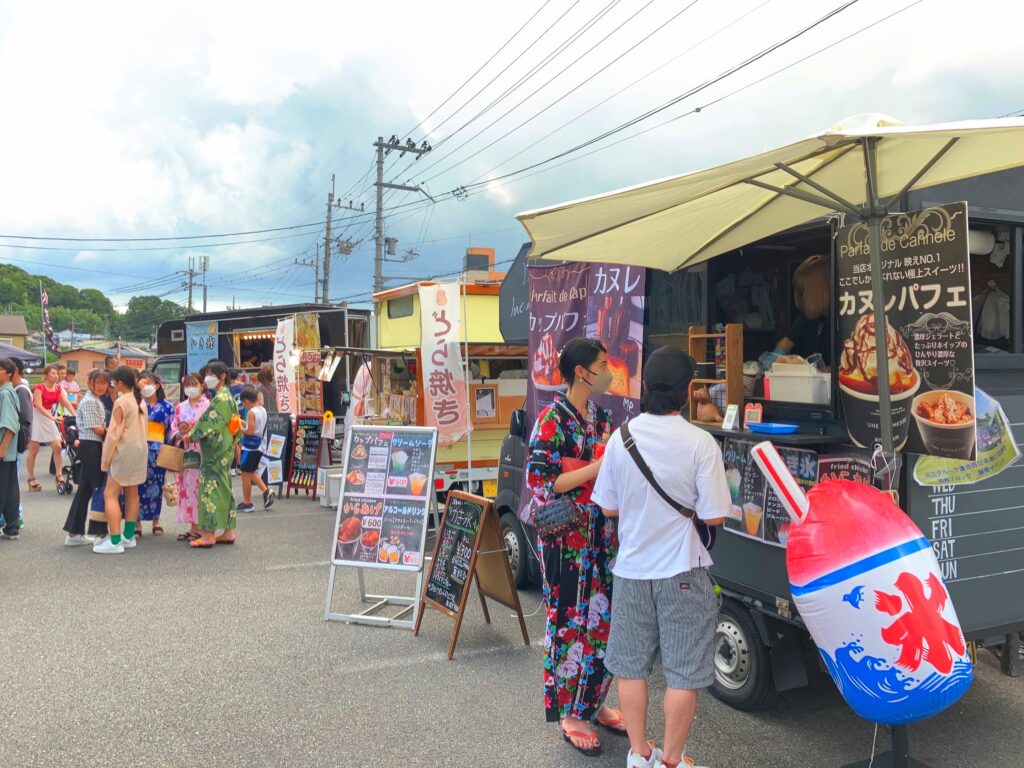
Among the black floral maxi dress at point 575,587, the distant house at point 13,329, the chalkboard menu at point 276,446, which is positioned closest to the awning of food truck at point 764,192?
the black floral maxi dress at point 575,587

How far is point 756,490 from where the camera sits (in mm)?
3598

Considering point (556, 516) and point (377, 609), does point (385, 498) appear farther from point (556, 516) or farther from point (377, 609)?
point (556, 516)

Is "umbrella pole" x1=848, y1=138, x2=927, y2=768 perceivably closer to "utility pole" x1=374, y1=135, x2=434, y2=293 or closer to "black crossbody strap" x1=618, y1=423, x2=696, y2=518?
"black crossbody strap" x1=618, y1=423, x2=696, y2=518

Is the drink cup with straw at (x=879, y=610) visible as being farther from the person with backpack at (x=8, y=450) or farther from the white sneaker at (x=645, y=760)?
the person with backpack at (x=8, y=450)

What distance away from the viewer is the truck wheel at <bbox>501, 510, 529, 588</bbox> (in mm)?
5516

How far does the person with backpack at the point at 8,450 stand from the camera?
707 cm

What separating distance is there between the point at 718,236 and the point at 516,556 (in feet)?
9.32

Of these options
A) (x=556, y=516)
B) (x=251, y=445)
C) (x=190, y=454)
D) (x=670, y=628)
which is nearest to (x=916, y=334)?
(x=670, y=628)

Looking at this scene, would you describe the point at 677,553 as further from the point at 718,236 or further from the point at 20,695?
the point at 20,695

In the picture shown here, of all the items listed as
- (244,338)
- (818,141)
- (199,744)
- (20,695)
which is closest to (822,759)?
(818,141)

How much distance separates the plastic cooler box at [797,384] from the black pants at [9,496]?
7.29 meters

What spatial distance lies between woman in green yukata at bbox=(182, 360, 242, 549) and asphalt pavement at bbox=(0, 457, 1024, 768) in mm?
1355

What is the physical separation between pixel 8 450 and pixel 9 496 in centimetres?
52

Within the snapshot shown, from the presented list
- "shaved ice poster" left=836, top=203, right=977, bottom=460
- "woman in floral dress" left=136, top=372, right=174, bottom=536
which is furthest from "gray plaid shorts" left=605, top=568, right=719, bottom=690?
"woman in floral dress" left=136, top=372, right=174, bottom=536
